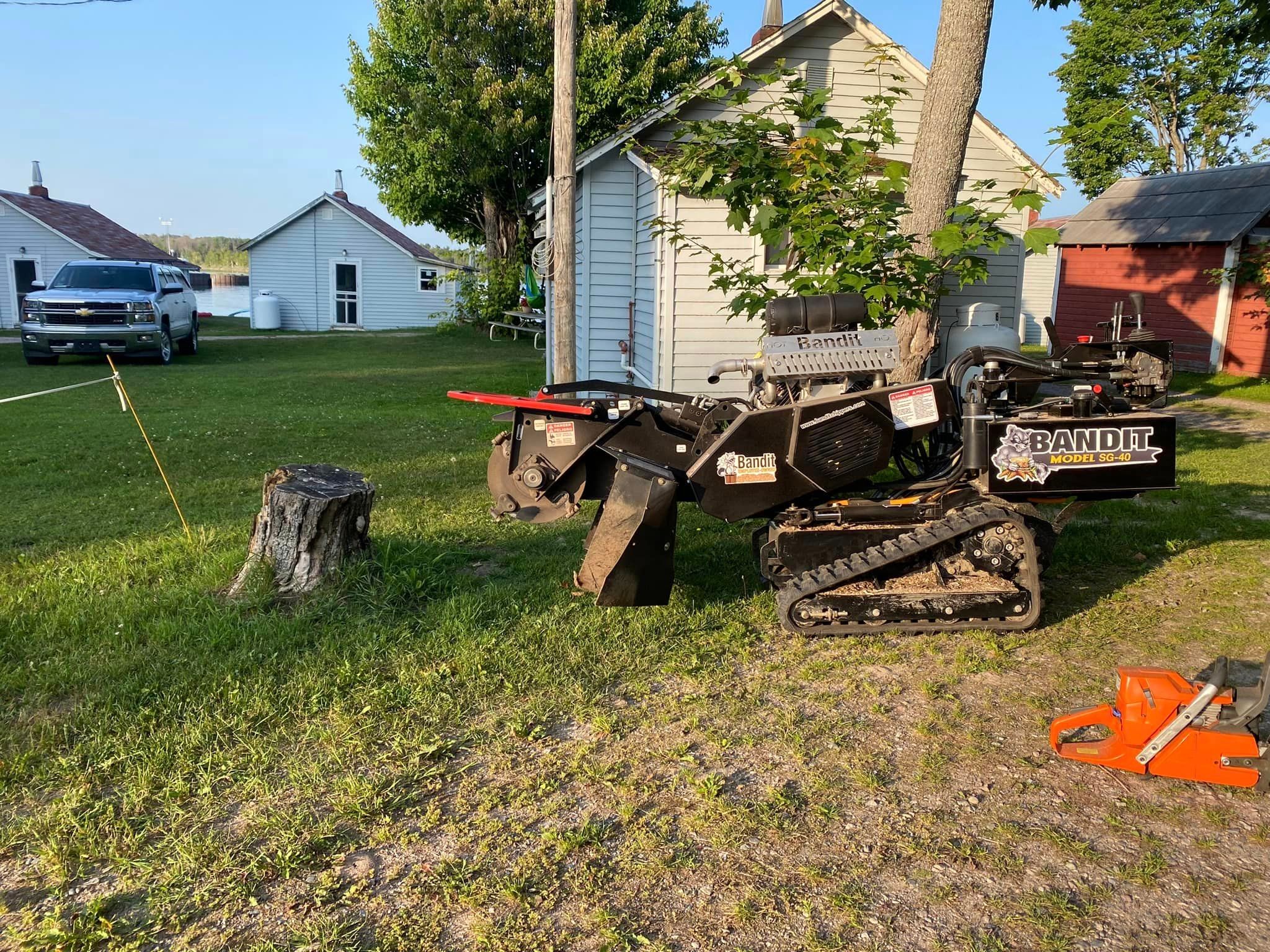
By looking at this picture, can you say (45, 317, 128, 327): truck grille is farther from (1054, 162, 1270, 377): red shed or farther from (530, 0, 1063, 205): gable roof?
(1054, 162, 1270, 377): red shed

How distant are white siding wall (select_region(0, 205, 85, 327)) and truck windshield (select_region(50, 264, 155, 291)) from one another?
15.9 meters

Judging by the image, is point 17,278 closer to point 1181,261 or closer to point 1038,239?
point 1181,261

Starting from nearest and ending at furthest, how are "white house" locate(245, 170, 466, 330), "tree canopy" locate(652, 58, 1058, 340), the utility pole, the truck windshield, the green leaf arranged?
the green leaf
"tree canopy" locate(652, 58, 1058, 340)
the utility pole
the truck windshield
"white house" locate(245, 170, 466, 330)

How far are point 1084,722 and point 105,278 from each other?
72.0 ft

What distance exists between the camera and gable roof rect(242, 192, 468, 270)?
3644 centimetres

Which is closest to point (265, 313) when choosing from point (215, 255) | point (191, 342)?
point (191, 342)

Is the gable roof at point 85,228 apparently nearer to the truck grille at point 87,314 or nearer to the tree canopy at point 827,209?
the truck grille at point 87,314

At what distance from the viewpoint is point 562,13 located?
8961mm

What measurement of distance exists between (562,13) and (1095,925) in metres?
8.62

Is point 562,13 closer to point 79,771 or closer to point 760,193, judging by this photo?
point 760,193

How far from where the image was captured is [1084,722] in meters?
3.60

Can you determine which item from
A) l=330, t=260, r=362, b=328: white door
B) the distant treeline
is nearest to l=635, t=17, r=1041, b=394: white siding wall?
l=330, t=260, r=362, b=328: white door

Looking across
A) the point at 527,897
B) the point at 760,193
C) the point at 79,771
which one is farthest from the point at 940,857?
the point at 760,193

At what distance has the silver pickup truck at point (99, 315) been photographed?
742 inches
